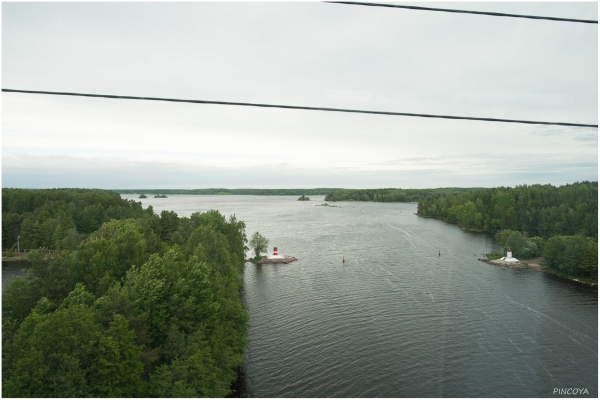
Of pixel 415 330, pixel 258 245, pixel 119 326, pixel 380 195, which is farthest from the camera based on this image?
pixel 380 195

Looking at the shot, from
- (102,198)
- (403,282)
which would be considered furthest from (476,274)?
(102,198)

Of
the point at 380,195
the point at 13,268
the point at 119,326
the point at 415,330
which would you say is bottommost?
the point at 415,330

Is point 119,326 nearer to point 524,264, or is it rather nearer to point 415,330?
point 415,330

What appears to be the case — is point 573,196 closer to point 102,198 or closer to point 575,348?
point 575,348

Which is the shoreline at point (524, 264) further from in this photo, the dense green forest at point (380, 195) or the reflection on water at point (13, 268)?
the dense green forest at point (380, 195)

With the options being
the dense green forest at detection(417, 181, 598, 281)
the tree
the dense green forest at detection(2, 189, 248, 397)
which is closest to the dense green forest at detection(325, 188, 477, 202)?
the dense green forest at detection(417, 181, 598, 281)

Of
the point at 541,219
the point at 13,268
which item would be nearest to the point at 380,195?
the point at 541,219
